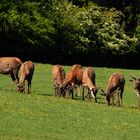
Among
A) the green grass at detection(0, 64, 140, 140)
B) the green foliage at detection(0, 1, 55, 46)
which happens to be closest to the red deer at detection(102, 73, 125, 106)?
the green grass at detection(0, 64, 140, 140)

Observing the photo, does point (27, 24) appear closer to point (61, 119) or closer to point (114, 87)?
point (114, 87)

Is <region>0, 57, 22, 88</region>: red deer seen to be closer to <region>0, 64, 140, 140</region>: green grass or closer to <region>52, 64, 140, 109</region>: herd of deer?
<region>0, 64, 140, 140</region>: green grass

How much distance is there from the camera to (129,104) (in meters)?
26.9

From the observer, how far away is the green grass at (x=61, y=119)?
1689 centimetres

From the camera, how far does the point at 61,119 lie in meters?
19.5

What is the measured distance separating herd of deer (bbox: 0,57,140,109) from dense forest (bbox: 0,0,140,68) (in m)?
18.9

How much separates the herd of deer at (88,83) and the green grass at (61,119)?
0.75 m

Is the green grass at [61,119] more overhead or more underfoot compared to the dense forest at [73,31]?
more underfoot

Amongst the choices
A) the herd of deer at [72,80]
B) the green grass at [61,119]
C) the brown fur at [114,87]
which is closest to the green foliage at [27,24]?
the herd of deer at [72,80]

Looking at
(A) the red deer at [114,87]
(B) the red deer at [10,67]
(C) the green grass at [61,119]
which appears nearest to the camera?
(C) the green grass at [61,119]

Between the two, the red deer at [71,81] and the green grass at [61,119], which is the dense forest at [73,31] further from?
the green grass at [61,119]

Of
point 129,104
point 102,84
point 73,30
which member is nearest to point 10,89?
point 129,104

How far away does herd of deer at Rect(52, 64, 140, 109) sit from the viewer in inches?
990

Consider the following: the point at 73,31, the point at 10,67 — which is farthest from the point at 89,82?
the point at 73,31
